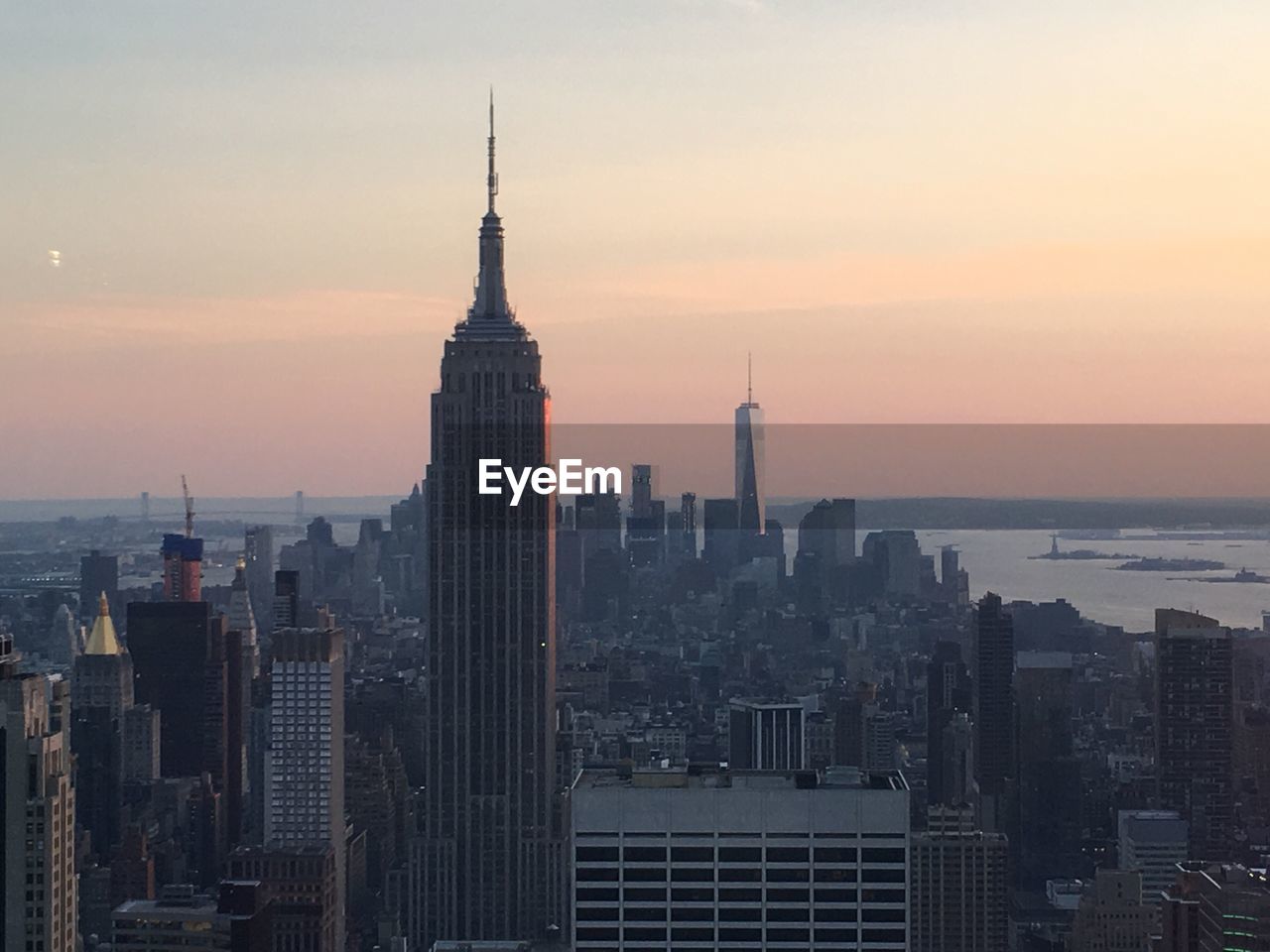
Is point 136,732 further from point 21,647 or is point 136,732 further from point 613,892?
point 613,892

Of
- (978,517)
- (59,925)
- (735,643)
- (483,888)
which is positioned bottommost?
(483,888)

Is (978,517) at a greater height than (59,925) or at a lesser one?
greater

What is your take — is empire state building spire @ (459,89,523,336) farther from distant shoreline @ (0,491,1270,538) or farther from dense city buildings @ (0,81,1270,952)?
distant shoreline @ (0,491,1270,538)

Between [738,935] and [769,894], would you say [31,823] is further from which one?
[769,894]

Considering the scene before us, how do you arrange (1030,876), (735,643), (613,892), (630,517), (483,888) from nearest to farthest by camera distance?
1. (613,892)
2. (630,517)
3. (735,643)
4. (1030,876)
5. (483,888)

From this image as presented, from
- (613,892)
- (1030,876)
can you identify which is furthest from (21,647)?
(1030,876)

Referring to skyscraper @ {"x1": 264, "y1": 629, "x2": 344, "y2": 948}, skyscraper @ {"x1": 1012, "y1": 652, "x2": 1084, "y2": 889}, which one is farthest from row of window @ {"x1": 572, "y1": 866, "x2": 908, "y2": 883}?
skyscraper @ {"x1": 264, "y1": 629, "x2": 344, "y2": 948}
